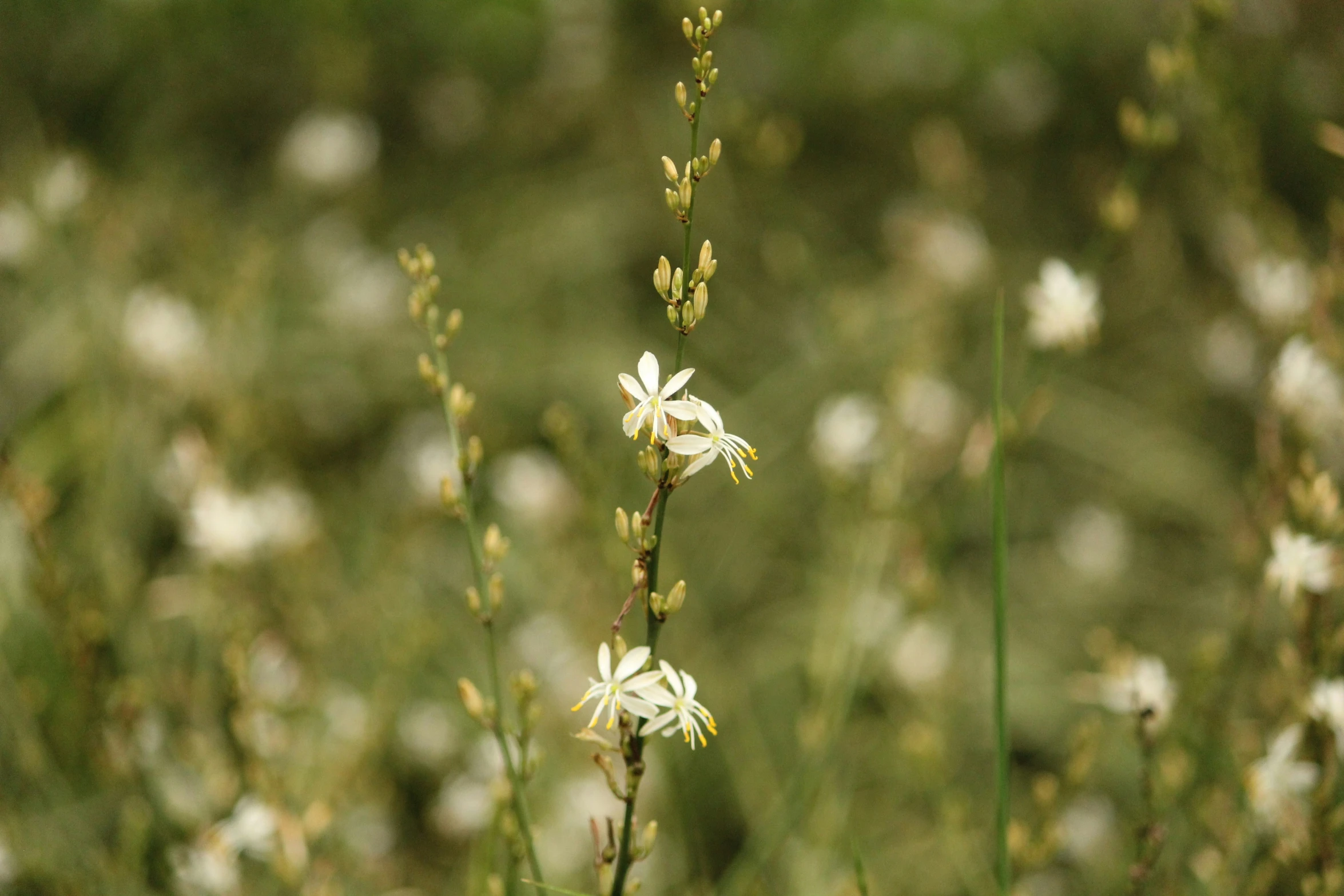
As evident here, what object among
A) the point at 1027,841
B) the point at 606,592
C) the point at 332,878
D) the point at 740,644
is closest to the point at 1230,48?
the point at 740,644

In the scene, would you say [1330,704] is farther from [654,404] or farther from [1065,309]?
[654,404]

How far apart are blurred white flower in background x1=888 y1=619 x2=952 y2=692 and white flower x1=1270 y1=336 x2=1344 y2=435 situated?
0.88 metres

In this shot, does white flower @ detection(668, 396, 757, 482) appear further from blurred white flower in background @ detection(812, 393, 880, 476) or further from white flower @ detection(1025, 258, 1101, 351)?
blurred white flower in background @ detection(812, 393, 880, 476)

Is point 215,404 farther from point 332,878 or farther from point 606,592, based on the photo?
point 332,878

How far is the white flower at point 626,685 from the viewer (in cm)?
74

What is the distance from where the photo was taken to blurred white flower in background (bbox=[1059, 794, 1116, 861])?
1932 mm

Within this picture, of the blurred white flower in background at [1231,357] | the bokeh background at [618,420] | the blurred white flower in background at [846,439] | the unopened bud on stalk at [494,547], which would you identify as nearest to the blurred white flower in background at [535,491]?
the bokeh background at [618,420]

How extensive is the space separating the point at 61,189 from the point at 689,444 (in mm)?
2470

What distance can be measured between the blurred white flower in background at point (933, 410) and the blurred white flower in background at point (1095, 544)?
486 millimetres

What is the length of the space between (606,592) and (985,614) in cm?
113

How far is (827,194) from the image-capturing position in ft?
11.4

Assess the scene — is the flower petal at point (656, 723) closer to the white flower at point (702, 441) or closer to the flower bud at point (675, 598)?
the flower bud at point (675, 598)

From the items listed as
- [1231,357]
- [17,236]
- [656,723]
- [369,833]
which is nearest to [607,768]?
[656,723]

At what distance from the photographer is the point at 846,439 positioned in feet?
6.41
